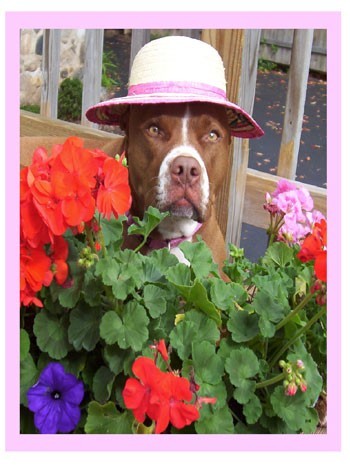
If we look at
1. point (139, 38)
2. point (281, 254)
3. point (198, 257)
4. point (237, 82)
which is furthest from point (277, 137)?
point (198, 257)

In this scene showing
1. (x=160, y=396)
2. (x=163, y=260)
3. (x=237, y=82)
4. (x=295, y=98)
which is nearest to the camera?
(x=160, y=396)

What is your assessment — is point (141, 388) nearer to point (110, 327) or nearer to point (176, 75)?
point (110, 327)

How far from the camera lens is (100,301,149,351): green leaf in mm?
1169

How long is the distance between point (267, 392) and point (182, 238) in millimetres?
1254

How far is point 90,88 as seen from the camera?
3.61 metres

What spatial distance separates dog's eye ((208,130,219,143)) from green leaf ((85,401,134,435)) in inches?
53.1

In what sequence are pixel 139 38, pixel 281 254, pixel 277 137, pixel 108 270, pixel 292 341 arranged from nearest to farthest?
pixel 108 270, pixel 292 341, pixel 281 254, pixel 139 38, pixel 277 137

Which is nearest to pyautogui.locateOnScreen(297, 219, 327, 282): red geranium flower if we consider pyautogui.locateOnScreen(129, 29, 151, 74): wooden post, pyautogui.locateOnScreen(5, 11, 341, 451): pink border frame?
pyautogui.locateOnScreen(5, 11, 341, 451): pink border frame

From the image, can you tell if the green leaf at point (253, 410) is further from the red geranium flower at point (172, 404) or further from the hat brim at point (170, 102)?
the hat brim at point (170, 102)

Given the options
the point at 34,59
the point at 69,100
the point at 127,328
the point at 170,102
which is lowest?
the point at 69,100

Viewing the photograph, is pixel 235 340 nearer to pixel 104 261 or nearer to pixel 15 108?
pixel 104 261

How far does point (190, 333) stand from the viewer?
1.27 m

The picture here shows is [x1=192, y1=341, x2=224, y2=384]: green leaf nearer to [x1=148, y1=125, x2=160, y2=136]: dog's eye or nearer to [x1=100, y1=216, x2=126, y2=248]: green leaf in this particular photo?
[x1=100, y1=216, x2=126, y2=248]: green leaf

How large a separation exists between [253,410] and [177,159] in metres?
1.11
